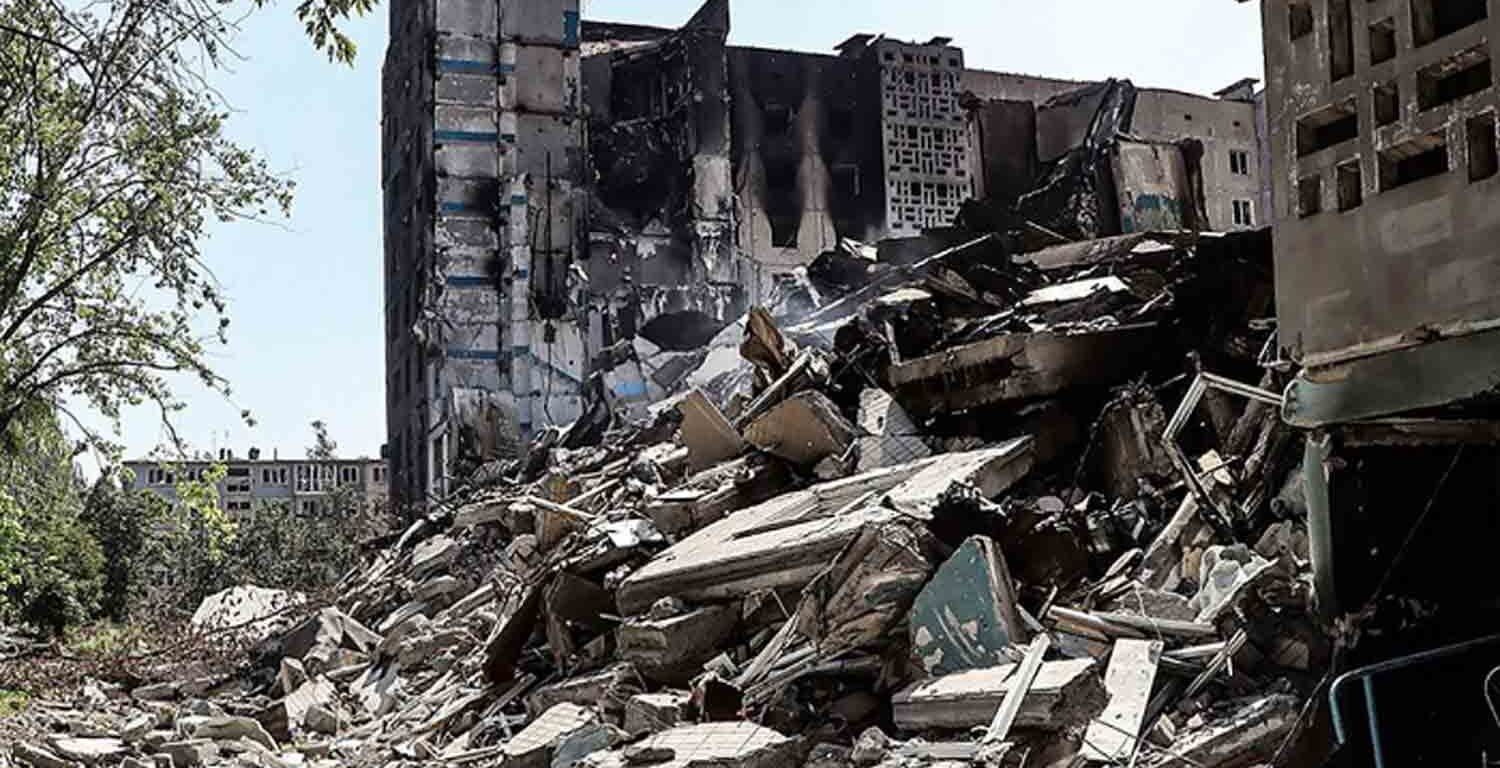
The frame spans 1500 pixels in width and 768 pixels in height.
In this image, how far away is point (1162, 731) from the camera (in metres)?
6.27

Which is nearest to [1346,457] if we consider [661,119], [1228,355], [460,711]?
[1228,355]

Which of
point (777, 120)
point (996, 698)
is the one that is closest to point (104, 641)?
point (777, 120)

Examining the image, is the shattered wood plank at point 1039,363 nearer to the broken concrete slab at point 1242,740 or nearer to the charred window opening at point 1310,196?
the broken concrete slab at point 1242,740

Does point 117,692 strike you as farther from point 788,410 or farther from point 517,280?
point 517,280

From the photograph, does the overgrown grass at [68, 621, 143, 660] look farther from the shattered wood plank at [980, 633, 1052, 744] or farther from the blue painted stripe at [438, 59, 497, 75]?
the shattered wood plank at [980, 633, 1052, 744]

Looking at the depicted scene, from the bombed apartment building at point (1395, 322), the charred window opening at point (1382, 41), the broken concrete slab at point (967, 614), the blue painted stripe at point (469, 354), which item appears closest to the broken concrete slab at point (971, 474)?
the broken concrete slab at point (967, 614)

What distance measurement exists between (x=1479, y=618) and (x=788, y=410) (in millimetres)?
5788

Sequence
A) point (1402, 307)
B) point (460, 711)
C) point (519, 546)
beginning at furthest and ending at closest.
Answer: point (519, 546) → point (460, 711) → point (1402, 307)

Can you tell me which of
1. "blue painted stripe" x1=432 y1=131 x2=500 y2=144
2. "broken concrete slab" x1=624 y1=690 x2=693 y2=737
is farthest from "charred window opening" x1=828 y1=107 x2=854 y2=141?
"broken concrete slab" x1=624 y1=690 x2=693 y2=737

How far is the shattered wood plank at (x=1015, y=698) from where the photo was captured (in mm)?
6461

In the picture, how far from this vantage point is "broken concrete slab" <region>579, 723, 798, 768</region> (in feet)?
23.8

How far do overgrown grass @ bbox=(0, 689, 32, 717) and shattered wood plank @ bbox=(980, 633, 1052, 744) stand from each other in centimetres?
1132

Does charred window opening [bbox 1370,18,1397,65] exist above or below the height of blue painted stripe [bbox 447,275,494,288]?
Answer: below

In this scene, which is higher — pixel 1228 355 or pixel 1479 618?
pixel 1228 355
